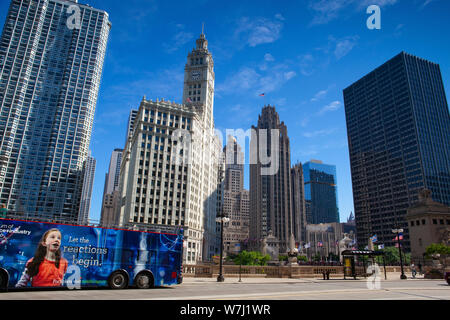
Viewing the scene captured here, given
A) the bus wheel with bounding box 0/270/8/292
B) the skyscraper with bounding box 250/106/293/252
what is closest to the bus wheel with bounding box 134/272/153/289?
the bus wheel with bounding box 0/270/8/292

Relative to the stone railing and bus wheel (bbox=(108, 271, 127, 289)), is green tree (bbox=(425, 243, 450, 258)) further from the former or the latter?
bus wheel (bbox=(108, 271, 127, 289))

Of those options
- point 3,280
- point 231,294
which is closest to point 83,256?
point 3,280

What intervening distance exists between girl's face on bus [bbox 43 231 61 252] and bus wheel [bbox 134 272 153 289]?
4979mm

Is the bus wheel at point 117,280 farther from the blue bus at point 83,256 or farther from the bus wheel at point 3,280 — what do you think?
the bus wheel at point 3,280

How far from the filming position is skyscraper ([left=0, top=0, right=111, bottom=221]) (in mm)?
131250

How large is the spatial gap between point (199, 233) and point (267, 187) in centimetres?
10231

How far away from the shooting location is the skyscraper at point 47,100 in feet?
431

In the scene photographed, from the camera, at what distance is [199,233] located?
91.9 metres

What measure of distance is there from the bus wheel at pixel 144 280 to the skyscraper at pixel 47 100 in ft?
418

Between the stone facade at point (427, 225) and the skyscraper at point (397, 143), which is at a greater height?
the skyscraper at point (397, 143)

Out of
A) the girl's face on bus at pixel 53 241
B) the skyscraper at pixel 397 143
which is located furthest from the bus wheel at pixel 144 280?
the skyscraper at pixel 397 143

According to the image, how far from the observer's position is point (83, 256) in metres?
16.7
